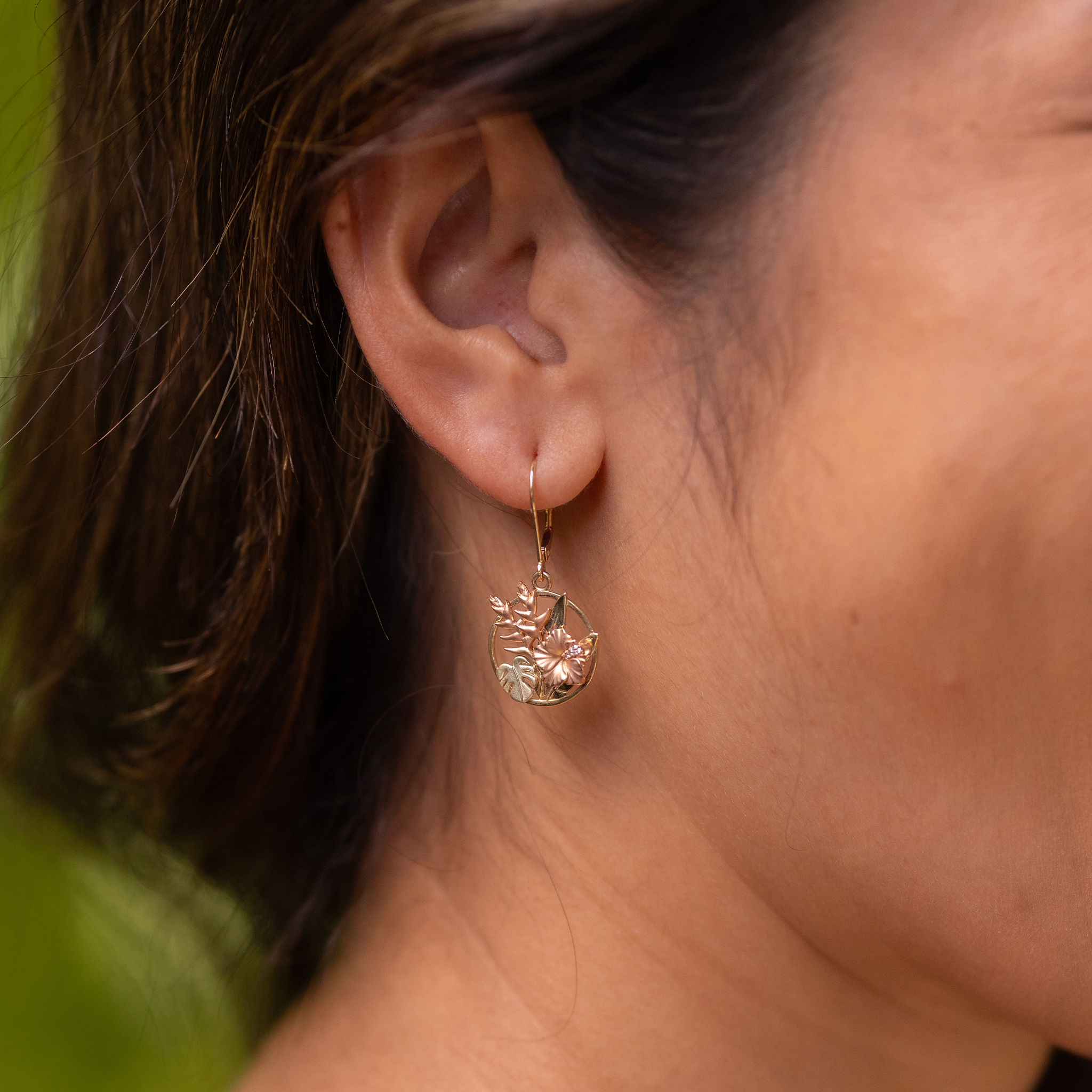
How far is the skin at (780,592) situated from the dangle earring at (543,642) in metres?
0.02

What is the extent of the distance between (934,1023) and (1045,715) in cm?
38

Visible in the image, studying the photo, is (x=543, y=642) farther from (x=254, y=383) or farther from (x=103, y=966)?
(x=103, y=966)

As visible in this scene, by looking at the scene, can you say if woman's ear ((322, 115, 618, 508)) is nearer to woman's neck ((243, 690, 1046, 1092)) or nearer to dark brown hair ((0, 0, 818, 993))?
A: dark brown hair ((0, 0, 818, 993))

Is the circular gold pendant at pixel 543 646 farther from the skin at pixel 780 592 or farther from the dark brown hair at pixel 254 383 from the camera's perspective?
the dark brown hair at pixel 254 383

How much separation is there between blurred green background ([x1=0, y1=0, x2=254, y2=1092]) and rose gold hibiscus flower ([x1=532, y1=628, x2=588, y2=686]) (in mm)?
818

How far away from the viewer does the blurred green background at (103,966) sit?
143 cm

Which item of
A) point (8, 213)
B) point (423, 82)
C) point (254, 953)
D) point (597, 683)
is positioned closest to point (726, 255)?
point (423, 82)

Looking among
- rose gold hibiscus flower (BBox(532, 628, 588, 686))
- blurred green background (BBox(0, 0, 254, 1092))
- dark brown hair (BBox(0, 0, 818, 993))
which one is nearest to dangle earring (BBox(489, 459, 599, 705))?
rose gold hibiscus flower (BBox(532, 628, 588, 686))

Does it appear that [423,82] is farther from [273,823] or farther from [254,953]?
[254,953]

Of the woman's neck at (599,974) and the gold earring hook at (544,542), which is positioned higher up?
the gold earring hook at (544,542)

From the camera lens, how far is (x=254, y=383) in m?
0.82

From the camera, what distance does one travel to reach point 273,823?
3.90 feet

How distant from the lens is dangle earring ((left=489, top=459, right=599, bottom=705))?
73cm

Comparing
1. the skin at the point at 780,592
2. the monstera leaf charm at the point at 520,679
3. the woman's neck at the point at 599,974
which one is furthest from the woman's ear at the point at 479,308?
the woman's neck at the point at 599,974
